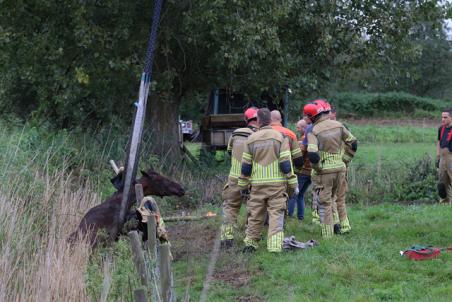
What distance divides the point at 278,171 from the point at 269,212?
56cm

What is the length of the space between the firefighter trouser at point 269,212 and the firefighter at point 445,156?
16.2ft

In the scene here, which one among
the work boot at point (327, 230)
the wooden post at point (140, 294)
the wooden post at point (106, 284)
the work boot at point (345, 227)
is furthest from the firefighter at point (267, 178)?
the wooden post at point (140, 294)

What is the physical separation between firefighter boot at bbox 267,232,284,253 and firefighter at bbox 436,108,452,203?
516 centimetres

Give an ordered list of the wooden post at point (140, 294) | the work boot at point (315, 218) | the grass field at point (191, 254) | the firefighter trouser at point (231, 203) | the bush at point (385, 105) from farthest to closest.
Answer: the bush at point (385, 105)
the work boot at point (315, 218)
the firefighter trouser at point (231, 203)
the grass field at point (191, 254)
the wooden post at point (140, 294)

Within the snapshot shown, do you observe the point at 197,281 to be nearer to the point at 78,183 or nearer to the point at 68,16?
the point at 78,183

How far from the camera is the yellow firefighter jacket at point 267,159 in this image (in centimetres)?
926

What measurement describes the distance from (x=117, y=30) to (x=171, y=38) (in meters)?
1.74

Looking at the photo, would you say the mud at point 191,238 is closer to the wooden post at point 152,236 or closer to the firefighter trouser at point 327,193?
the firefighter trouser at point 327,193

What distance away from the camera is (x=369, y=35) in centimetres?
1673

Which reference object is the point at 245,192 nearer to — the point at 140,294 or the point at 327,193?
the point at 327,193

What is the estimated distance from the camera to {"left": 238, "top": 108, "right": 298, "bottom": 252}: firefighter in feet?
30.4

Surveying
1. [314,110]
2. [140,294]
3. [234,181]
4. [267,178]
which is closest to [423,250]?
[267,178]

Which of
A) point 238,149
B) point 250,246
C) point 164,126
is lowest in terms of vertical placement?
point 250,246

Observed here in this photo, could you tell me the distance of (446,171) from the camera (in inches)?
522
